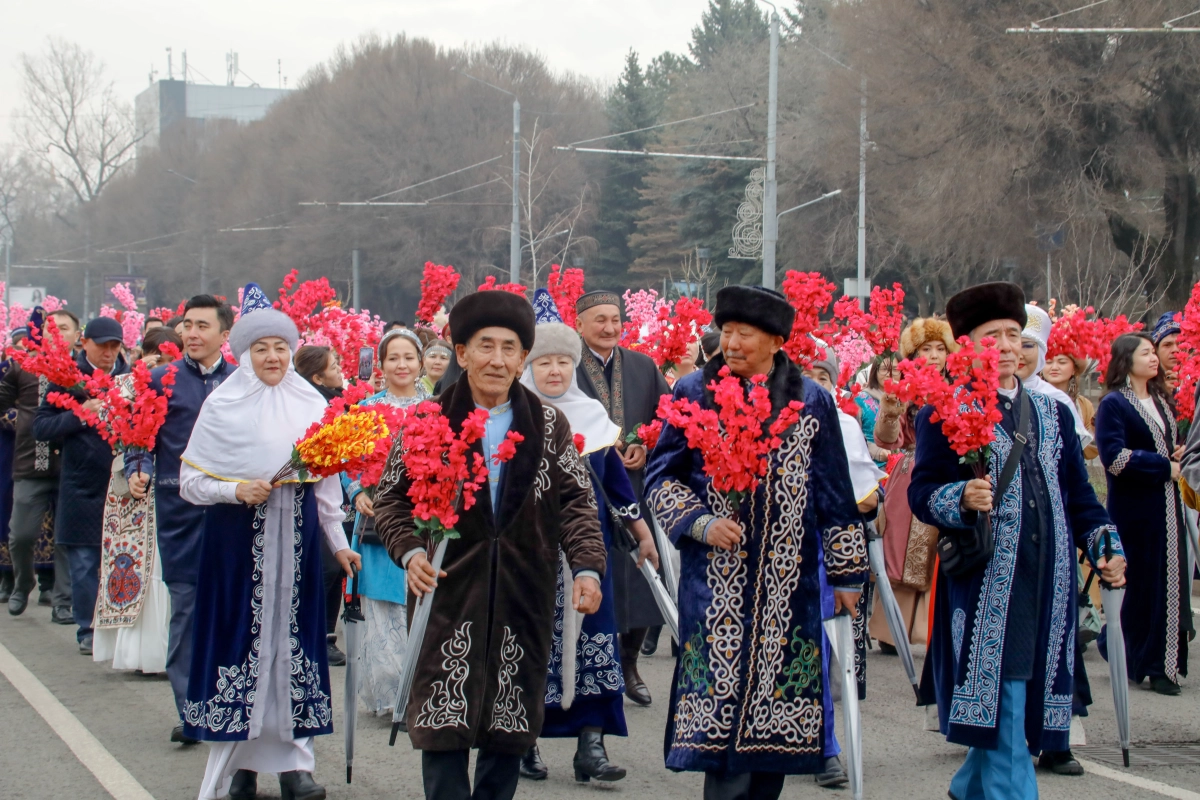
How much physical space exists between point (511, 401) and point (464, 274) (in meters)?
60.9

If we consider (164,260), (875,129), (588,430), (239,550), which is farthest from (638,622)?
(164,260)

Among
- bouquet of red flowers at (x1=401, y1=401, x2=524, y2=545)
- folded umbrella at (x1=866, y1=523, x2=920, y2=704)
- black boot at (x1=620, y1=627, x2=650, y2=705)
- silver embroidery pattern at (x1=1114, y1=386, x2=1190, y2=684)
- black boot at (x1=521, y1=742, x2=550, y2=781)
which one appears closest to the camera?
bouquet of red flowers at (x1=401, y1=401, x2=524, y2=545)

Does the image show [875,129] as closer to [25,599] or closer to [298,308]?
[298,308]

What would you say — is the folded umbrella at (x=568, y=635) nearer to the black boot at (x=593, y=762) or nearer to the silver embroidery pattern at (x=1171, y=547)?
the black boot at (x=593, y=762)

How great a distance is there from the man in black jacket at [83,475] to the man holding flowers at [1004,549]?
654 cm

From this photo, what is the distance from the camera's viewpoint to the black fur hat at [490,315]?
4.84 m

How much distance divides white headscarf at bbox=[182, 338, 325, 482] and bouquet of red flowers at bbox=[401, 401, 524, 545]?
4.06 feet

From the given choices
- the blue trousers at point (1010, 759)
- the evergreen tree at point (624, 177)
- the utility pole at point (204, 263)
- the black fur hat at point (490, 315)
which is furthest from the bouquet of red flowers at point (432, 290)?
the utility pole at point (204, 263)

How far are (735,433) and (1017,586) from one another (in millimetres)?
1257

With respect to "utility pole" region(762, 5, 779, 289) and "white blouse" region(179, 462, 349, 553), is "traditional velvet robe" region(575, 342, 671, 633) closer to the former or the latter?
"white blouse" region(179, 462, 349, 553)

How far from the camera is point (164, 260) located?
93.2 m

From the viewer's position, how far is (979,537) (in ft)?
16.3

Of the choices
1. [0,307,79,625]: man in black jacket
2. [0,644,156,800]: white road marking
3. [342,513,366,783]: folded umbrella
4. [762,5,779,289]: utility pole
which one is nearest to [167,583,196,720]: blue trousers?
[0,644,156,800]: white road marking

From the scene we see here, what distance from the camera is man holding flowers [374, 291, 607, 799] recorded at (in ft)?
15.1
